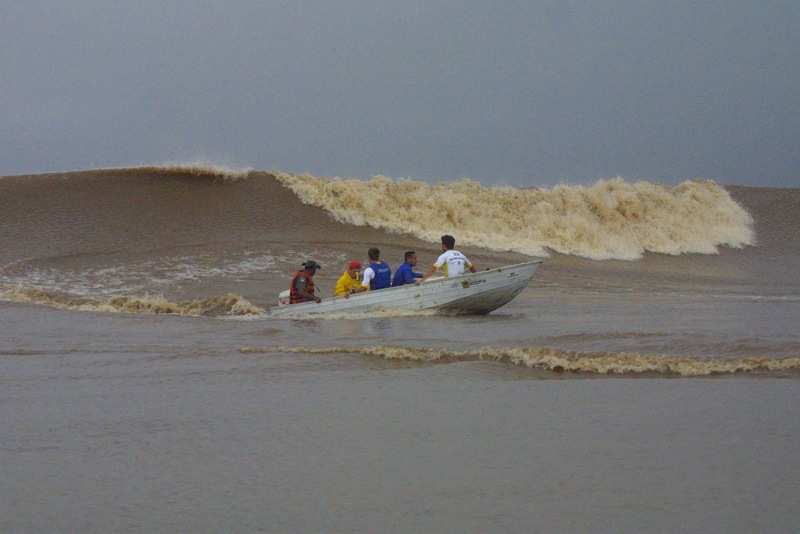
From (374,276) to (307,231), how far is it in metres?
10.6

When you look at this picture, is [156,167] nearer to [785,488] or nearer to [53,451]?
[53,451]

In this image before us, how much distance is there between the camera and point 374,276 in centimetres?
1355

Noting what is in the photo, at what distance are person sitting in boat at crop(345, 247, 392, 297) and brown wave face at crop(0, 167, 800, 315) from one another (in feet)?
7.52

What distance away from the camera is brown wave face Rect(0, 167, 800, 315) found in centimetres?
1886

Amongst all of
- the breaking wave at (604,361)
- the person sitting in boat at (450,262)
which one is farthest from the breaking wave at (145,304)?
the breaking wave at (604,361)

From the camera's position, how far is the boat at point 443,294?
1311 cm

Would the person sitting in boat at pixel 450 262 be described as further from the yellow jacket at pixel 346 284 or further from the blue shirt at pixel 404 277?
the yellow jacket at pixel 346 284

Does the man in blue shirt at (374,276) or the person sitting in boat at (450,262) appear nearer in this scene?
the person sitting in boat at (450,262)

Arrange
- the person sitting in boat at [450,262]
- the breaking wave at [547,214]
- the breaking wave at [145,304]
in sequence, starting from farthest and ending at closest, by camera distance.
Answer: the breaking wave at [547,214] → the breaking wave at [145,304] → the person sitting in boat at [450,262]

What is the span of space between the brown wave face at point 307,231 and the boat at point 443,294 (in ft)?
6.98

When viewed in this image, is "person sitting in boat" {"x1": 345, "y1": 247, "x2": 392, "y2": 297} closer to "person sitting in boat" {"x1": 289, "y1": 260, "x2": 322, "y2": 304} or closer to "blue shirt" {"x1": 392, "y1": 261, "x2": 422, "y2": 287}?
"blue shirt" {"x1": 392, "y1": 261, "x2": 422, "y2": 287}

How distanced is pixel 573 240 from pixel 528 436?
22.3 meters

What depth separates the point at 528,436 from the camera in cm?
567

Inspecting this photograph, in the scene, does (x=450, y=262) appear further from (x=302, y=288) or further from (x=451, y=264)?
(x=302, y=288)
